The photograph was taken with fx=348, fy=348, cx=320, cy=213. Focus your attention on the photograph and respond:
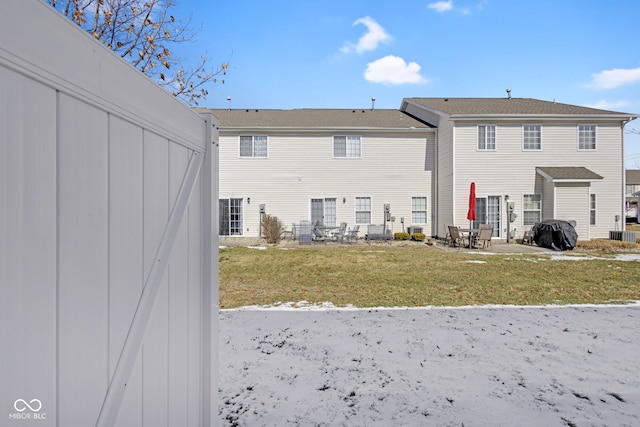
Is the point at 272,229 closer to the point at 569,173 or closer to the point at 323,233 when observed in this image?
the point at 323,233

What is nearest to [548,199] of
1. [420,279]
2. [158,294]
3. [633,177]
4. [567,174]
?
[567,174]

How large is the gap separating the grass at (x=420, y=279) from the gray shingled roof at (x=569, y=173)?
536 centimetres

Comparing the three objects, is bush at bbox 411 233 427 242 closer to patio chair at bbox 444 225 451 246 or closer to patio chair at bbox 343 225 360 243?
patio chair at bbox 444 225 451 246

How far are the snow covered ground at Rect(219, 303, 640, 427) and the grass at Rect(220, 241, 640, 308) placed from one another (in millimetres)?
936

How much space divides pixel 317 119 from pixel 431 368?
17.0 metres

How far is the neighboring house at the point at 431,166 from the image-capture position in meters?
16.4

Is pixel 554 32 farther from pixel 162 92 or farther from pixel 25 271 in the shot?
pixel 25 271

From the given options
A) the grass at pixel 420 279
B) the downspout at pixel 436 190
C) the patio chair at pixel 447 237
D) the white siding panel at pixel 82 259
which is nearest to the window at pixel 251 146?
the grass at pixel 420 279

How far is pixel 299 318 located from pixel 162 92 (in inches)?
162

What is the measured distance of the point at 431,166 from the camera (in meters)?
18.3

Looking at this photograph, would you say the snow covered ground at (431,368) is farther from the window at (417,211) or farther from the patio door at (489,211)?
the window at (417,211)

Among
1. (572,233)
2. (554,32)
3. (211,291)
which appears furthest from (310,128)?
(211,291)

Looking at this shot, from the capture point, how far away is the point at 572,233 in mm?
13484

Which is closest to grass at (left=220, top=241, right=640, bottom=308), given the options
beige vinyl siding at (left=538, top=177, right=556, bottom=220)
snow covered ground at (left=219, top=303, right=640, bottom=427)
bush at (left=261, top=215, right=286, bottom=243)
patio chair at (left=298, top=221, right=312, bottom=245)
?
snow covered ground at (left=219, top=303, right=640, bottom=427)
